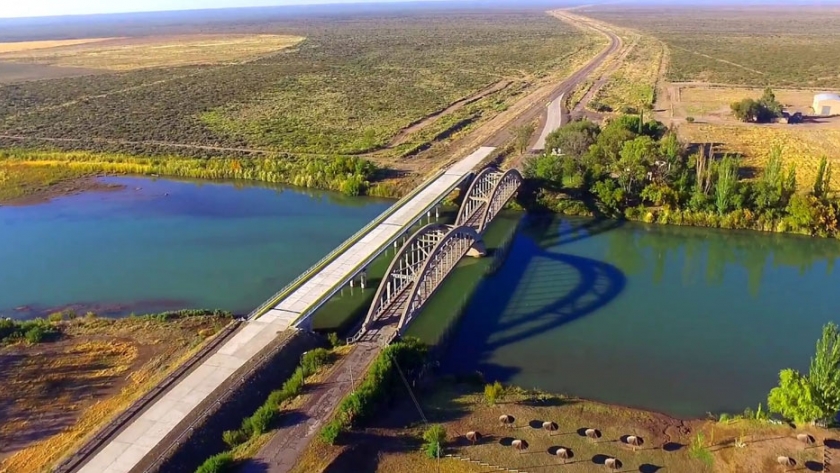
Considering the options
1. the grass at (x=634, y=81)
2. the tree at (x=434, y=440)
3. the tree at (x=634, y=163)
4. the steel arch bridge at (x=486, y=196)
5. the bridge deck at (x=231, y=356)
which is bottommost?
the tree at (x=434, y=440)

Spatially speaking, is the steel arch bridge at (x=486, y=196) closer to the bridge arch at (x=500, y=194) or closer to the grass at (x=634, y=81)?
the bridge arch at (x=500, y=194)

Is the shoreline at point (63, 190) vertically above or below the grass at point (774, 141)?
below

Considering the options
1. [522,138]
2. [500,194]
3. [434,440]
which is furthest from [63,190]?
[434,440]

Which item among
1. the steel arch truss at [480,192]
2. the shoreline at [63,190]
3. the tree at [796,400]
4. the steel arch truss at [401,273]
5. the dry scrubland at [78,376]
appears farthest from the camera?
the shoreline at [63,190]

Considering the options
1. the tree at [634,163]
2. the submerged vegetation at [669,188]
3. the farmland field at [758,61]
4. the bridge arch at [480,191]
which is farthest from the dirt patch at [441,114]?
the farmland field at [758,61]

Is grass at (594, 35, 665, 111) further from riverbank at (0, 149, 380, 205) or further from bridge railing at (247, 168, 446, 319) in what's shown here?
bridge railing at (247, 168, 446, 319)

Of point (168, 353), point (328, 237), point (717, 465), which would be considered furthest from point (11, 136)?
point (717, 465)
